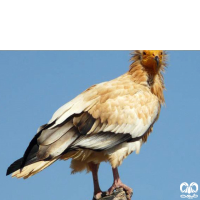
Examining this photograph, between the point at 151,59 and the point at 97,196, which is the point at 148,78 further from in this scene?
the point at 97,196

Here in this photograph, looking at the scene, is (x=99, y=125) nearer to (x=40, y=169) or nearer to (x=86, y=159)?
(x=86, y=159)

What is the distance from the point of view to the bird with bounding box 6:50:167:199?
9797 mm

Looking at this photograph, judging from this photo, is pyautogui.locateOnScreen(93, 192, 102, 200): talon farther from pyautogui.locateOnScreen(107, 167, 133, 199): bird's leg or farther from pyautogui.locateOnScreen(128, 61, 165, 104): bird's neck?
pyautogui.locateOnScreen(128, 61, 165, 104): bird's neck

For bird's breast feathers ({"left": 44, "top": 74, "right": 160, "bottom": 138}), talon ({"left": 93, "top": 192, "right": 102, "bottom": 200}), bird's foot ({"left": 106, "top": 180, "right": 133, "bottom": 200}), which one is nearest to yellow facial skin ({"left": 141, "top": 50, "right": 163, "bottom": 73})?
bird's breast feathers ({"left": 44, "top": 74, "right": 160, "bottom": 138})

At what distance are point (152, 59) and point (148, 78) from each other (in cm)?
41

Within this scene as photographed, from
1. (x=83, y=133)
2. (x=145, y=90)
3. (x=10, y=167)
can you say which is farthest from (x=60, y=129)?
(x=145, y=90)

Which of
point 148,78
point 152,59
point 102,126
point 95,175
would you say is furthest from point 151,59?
point 95,175

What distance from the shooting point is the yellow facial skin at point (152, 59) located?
1114 centimetres

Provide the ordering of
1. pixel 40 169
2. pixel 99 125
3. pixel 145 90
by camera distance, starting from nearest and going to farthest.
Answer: pixel 40 169, pixel 99 125, pixel 145 90

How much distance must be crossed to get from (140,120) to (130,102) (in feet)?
1.34

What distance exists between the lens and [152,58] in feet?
36.7

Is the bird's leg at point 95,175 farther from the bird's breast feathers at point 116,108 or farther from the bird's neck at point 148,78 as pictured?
the bird's neck at point 148,78

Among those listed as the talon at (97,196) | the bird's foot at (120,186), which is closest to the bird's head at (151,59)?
the bird's foot at (120,186)

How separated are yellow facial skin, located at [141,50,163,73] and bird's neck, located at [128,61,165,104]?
0.10 m
